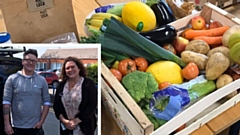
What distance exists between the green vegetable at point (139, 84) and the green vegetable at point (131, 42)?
0.08 meters

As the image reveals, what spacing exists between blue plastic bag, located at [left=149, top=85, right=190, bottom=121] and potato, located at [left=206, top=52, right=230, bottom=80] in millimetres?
92

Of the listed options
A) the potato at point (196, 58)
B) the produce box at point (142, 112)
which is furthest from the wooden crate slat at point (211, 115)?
the potato at point (196, 58)

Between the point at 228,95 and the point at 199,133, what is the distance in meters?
0.12

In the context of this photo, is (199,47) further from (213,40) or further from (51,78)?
(51,78)

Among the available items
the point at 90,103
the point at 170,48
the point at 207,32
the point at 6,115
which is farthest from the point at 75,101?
the point at 207,32

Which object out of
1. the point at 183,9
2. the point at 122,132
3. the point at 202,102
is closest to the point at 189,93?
the point at 202,102

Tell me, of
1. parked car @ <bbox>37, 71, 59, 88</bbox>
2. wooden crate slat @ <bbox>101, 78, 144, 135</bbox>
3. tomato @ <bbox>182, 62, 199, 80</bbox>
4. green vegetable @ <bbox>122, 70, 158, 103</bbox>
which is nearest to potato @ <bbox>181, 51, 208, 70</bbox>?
tomato @ <bbox>182, 62, 199, 80</bbox>

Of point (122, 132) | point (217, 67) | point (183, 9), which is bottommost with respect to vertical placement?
point (122, 132)

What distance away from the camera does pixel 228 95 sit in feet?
2.80

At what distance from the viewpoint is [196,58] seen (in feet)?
2.93

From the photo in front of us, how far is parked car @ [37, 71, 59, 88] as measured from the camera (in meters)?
0.71

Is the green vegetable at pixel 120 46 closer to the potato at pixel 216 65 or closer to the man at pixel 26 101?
the potato at pixel 216 65

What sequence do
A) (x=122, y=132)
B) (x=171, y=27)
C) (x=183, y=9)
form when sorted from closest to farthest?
(x=122, y=132), (x=171, y=27), (x=183, y=9)

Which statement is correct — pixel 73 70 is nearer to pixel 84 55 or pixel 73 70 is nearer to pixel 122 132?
pixel 84 55
